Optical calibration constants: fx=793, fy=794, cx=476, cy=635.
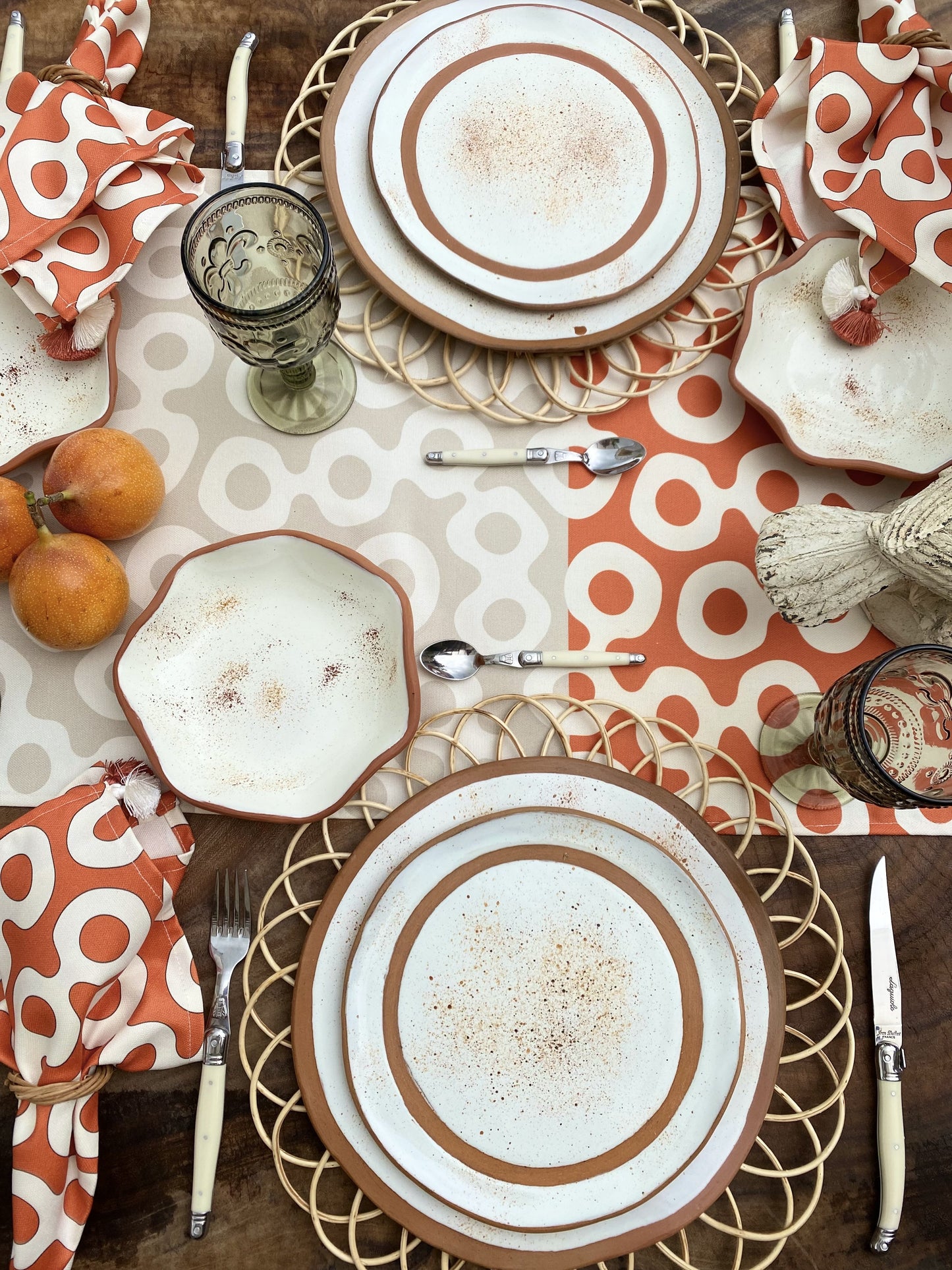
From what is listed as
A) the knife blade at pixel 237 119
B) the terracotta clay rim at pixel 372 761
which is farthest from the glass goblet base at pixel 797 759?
the knife blade at pixel 237 119

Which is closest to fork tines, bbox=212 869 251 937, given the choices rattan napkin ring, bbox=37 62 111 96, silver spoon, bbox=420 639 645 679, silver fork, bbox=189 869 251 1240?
silver fork, bbox=189 869 251 1240

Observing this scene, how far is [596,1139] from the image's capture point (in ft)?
2.42

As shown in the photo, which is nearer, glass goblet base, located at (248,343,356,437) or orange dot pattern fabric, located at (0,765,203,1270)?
orange dot pattern fabric, located at (0,765,203,1270)

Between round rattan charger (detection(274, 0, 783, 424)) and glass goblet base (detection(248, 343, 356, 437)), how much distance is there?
3cm

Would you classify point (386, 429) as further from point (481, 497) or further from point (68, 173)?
point (68, 173)

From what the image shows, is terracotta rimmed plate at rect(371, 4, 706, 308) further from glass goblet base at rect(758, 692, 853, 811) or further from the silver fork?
the silver fork

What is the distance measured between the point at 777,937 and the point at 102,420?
89cm

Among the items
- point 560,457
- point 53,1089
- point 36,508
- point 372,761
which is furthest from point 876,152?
point 53,1089

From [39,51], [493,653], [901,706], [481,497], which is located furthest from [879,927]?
[39,51]

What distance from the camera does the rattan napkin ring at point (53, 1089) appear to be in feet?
2.43

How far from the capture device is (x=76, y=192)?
2.72 ft

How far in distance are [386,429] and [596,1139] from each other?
29.4 inches

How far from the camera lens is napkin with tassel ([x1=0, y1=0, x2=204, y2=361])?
0.82 metres

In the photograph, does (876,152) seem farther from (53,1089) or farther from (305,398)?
(53,1089)
